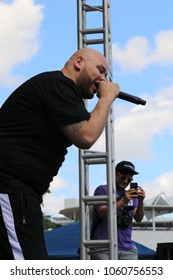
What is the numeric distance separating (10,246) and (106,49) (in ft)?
15.2

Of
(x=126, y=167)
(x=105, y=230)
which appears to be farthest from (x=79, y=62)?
(x=105, y=230)

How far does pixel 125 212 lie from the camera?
5.41m

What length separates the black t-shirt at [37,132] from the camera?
6.73ft

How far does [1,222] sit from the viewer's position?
2027mm

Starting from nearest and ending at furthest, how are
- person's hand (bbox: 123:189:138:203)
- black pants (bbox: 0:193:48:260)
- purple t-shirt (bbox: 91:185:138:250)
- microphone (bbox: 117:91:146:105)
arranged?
black pants (bbox: 0:193:48:260), microphone (bbox: 117:91:146:105), person's hand (bbox: 123:189:138:203), purple t-shirt (bbox: 91:185:138:250)

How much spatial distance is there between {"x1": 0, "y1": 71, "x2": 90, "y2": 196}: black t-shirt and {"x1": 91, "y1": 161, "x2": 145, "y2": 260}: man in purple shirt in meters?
3.11

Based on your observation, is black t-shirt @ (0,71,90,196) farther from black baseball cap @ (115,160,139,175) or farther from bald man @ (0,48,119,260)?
black baseball cap @ (115,160,139,175)

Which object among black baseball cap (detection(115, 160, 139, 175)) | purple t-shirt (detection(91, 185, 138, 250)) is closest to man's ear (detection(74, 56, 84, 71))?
black baseball cap (detection(115, 160, 139, 175))

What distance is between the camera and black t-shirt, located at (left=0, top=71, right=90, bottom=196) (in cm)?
205

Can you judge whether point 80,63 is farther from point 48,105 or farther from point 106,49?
point 106,49

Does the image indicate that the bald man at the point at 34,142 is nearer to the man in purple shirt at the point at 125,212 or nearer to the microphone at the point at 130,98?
the microphone at the point at 130,98

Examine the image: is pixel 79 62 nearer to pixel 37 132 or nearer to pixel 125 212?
pixel 37 132

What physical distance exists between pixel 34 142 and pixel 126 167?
125 inches
